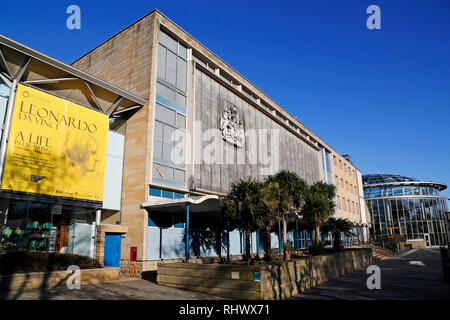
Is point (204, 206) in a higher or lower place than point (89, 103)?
lower

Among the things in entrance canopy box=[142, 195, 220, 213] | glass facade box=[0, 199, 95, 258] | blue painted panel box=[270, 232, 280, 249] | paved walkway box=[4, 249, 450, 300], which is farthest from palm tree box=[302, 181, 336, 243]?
glass facade box=[0, 199, 95, 258]

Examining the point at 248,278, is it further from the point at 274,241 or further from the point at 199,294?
the point at 274,241

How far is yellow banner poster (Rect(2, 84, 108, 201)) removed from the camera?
14.3 m

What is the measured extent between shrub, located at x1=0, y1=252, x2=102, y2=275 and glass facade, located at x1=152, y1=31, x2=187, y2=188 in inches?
247

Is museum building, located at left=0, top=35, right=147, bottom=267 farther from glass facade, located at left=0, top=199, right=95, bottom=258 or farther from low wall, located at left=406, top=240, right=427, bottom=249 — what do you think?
low wall, located at left=406, top=240, right=427, bottom=249

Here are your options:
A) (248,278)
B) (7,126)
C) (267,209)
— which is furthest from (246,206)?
(7,126)

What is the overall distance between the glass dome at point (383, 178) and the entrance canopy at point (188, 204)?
62.7 meters

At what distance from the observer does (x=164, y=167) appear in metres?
19.5

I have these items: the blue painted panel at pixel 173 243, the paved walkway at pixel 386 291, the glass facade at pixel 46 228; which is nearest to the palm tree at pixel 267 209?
the paved walkway at pixel 386 291

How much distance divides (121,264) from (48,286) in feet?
18.8

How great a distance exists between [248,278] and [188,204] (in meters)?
6.52

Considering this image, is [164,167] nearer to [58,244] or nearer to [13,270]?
[58,244]

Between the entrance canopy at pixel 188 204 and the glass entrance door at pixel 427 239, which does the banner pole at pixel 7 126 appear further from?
the glass entrance door at pixel 427 239
